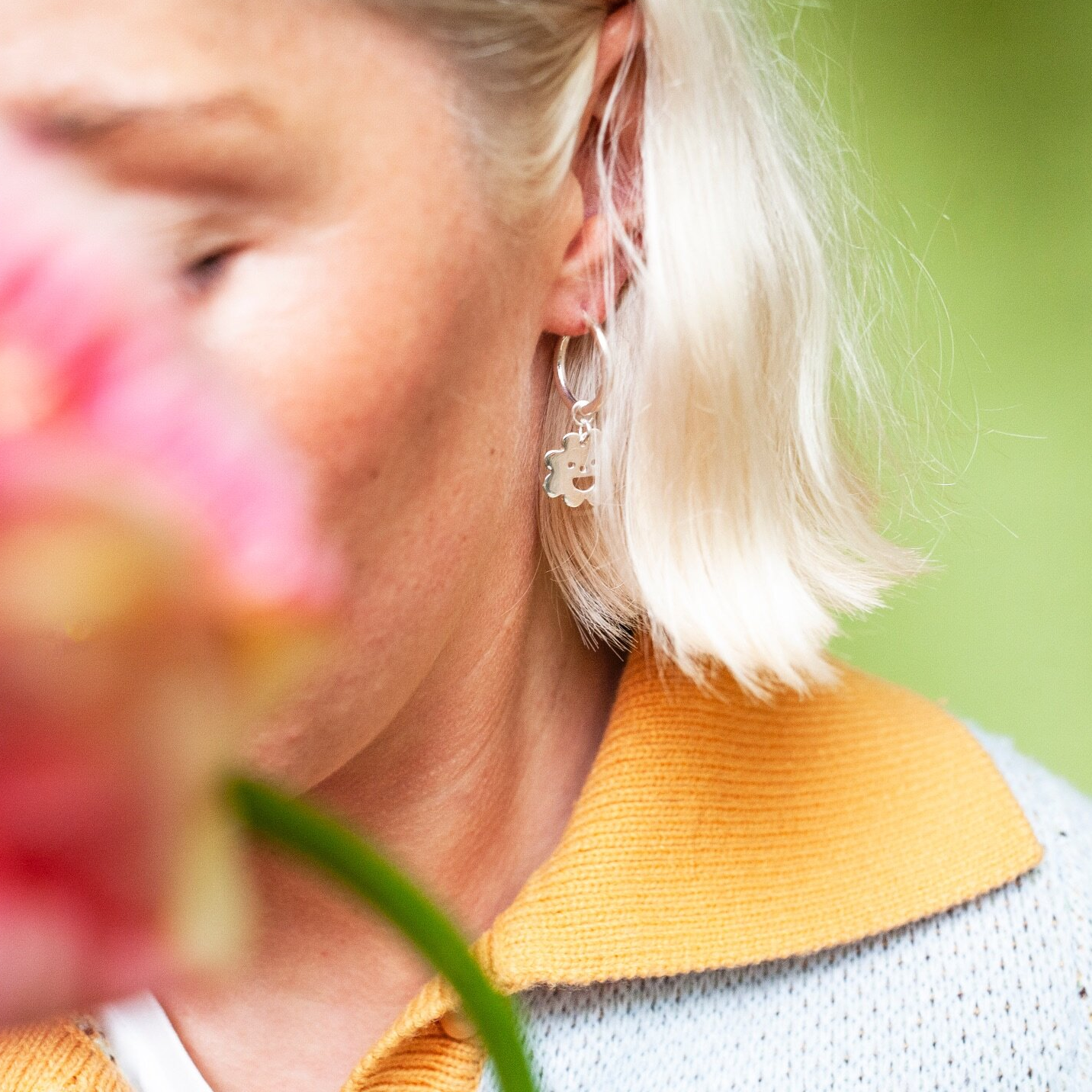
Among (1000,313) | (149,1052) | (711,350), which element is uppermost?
(711,350)

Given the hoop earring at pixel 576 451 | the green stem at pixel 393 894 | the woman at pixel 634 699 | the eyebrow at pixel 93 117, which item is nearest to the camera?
Answer: the green stem at pixel 393 894

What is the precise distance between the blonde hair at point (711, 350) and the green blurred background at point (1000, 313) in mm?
391

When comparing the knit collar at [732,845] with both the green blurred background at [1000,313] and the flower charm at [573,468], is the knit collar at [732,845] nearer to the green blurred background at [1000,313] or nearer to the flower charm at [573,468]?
the flower charm at [573,468]

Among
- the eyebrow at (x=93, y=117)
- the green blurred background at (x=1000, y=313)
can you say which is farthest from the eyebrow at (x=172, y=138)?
the green blurred background at (x=1000, y=313)

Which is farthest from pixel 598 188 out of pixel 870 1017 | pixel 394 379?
pixel 870 1017

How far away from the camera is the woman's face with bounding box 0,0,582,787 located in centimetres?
31

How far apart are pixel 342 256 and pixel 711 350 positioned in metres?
0.24

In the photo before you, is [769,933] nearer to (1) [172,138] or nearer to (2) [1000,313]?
(1) [172,138]

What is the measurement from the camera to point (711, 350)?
58cm

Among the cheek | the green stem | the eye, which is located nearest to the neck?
the cheek

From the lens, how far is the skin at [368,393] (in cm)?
32

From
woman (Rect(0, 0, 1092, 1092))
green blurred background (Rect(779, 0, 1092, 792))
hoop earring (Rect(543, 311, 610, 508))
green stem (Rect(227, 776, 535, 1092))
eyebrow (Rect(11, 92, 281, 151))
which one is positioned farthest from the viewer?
green blurred background (Rect(779, 0, 1092, 792))

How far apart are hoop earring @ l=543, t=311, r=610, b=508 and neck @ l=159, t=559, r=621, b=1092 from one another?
65 mm

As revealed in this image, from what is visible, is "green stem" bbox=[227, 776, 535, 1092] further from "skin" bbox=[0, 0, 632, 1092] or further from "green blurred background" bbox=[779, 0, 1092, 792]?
"green blurred background" bbox=[779, 0, 1092, 792]
